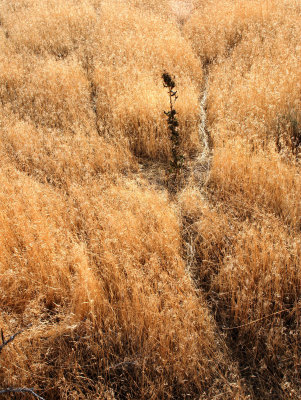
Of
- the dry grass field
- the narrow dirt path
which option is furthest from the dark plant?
the narrow dirt path

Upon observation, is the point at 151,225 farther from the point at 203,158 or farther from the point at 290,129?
the point at 290,129

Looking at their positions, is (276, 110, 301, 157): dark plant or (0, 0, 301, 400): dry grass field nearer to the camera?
(0, 0, 301, 400): dry grass field

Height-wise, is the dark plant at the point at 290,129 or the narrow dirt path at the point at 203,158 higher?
the dark plant at the point at 290,129

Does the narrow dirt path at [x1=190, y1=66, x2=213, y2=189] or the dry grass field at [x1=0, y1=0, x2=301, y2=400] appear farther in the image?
the narrow dirt path at [x1=190, y1=66, x2=213, y2=189]

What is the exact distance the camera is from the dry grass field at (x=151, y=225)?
2.03 meters

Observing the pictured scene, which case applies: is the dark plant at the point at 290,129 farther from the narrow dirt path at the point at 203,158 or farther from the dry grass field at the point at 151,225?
the narrow dirt path at the point at 203,158

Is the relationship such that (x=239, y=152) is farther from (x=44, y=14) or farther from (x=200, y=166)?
(x=44, y=14)

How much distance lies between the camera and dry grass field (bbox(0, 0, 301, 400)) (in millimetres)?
2031

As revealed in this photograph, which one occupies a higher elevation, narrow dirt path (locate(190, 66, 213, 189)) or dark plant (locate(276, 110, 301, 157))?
dark plant (locate(276, 110, 301, 157))

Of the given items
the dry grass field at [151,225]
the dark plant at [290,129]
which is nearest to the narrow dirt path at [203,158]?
the dry grass field at [151,225]

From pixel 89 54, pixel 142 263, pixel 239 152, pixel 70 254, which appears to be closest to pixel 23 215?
pixel 70 254

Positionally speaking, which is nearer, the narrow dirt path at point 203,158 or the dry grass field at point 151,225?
the dry grass field at point 151,225

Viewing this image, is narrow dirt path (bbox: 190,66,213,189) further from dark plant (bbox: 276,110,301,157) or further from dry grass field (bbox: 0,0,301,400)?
dark plant (bbox: 276,110,301,157)

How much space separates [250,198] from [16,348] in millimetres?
2517
